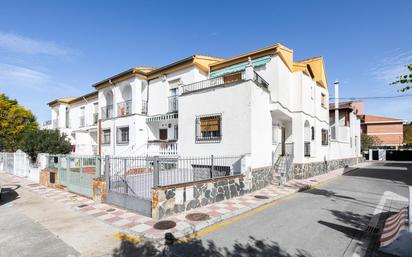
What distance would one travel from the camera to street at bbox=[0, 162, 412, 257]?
445cm

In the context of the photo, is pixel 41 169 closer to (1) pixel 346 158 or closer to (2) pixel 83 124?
(2) pixel 83 124

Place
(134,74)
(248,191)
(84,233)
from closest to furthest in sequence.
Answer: (84,233) < (248,191) < (134,74)

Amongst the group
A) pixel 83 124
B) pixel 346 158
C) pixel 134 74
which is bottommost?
pixel 346 158

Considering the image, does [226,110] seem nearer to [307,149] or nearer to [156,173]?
[156,173]

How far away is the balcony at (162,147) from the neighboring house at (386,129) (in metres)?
45.1

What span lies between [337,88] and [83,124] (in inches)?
1168

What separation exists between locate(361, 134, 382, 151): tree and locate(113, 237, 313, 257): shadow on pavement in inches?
1725

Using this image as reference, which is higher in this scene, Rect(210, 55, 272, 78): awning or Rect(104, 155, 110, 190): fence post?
Rect(210, 55, 272, 78): awning

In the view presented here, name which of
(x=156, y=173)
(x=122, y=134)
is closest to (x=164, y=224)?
(x=156, y=173)

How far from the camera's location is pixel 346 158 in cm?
2491

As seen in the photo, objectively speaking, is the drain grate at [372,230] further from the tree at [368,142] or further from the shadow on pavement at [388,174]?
the tree at [368,142]

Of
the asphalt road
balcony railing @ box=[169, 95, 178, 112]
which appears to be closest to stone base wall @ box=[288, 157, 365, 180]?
the asphalt road

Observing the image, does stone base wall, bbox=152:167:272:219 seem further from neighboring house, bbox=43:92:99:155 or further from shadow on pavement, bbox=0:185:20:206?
neighboring house, bbox=43:92:99:155

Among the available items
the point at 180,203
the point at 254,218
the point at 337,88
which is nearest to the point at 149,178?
the point at 180,203
